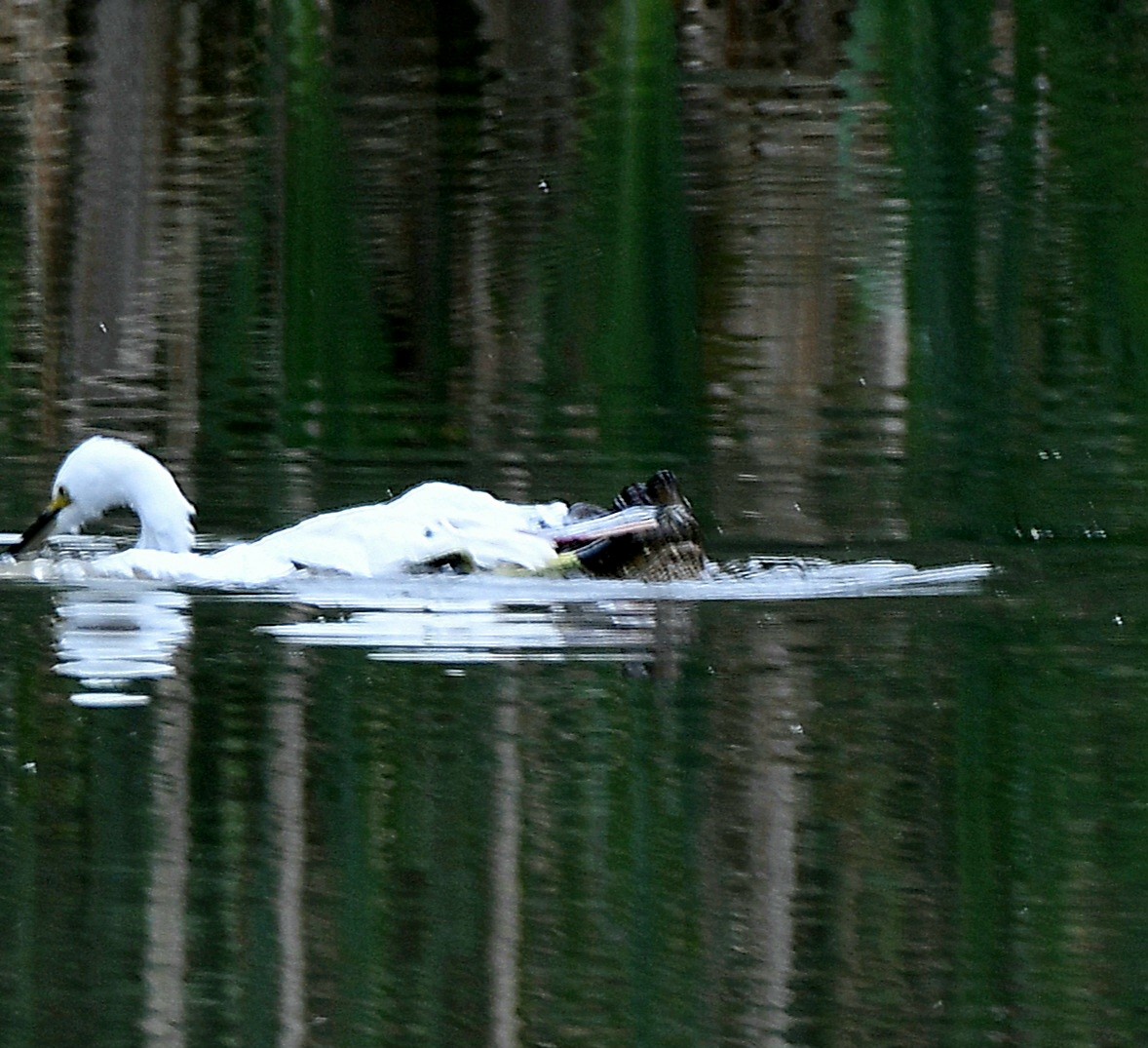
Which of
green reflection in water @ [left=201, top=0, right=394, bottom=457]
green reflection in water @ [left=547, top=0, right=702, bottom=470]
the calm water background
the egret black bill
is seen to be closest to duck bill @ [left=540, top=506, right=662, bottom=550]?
the calm water background

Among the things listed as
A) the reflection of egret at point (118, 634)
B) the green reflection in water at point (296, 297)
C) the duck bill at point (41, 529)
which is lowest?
the reflection of egret at point (118, 634)

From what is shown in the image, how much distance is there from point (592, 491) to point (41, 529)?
1.93 meters

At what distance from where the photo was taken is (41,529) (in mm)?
8484

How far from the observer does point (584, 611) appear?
24.9ft

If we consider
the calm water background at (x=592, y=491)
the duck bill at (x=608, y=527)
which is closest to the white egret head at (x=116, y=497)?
the calm water background at (x=592, y=491)

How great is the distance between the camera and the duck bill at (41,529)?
848 centimetres

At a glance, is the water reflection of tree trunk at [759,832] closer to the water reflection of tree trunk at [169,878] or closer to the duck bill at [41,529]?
the water reflection of tree trunk at [169,878]

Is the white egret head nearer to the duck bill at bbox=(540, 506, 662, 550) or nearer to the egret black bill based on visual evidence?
the egret black bill

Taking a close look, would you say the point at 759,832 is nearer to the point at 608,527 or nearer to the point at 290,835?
the point at 290,835

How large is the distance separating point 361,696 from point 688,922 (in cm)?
173

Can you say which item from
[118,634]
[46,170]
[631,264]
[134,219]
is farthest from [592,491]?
[46,170]

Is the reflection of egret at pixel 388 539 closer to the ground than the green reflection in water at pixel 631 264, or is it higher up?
closer to the ground

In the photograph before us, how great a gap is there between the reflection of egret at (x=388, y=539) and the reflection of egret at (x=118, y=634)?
14 cm

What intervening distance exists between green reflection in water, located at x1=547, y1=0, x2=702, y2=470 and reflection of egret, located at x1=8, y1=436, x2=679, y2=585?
1988 mm
